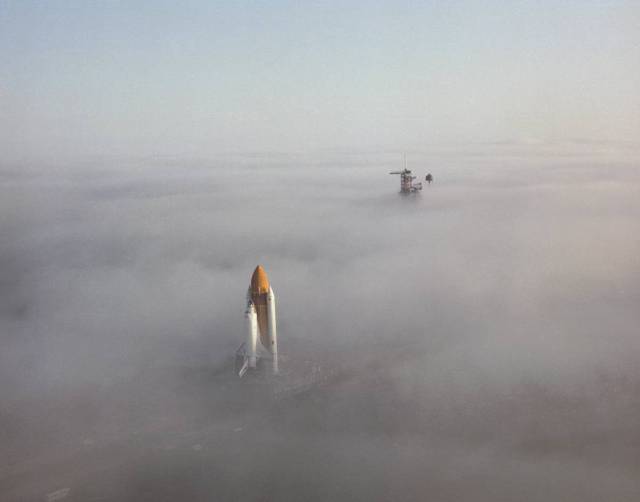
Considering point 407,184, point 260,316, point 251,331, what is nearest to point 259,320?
point 260,316

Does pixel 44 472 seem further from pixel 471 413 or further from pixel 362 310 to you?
pixel 362 310

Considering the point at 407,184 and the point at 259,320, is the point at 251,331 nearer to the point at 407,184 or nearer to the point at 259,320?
the point at 259,320

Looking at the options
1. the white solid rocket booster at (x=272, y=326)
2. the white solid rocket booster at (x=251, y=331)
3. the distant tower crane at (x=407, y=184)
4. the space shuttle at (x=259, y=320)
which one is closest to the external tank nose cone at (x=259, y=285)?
the space shuttle at (x=259, y=320)

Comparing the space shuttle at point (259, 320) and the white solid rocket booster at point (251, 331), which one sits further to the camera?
the space shuttle at point (259, 320)

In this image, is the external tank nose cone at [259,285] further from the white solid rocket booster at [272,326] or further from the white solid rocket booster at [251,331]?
the white solid rocket booster at [251,331]

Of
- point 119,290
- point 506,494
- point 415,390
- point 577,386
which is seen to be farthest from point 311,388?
point 119,290

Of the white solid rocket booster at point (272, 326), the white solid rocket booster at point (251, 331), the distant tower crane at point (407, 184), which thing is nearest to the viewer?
the white solid rocket booster at point (251, 331)

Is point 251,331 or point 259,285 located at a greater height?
point 259,285

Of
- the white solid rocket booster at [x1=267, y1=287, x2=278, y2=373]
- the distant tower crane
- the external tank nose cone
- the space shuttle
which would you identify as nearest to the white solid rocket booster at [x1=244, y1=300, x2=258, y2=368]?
the space shuttle
